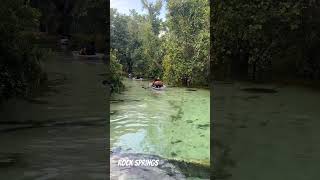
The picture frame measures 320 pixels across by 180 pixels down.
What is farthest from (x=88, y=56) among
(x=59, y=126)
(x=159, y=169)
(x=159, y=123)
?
(x=159, y=169)

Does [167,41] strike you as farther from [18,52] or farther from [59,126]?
[18,52]

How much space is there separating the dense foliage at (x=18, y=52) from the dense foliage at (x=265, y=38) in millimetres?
2220

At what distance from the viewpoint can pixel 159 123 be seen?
5.42 metres

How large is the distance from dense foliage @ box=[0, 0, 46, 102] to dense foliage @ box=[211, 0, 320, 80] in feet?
7.29

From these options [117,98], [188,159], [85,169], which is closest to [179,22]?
[117,98]

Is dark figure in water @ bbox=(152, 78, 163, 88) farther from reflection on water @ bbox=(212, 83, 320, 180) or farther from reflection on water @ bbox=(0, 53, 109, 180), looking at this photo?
reflection on water @ bbox=(212, 83, 320, 180)

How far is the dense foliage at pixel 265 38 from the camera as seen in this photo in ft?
22.6

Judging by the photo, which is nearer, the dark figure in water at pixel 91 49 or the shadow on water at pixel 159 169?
the shadow on water at pixel 159 169

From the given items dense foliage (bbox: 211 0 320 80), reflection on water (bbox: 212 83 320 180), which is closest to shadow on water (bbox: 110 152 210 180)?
reflection on water (bbox: 212 83 320 180)

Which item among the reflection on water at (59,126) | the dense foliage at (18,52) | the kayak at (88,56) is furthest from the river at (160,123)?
the dense foliage at (18,52)

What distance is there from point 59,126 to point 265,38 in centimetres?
313

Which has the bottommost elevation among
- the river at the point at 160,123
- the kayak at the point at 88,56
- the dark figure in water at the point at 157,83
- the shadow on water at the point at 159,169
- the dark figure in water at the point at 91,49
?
the shadow on water at the point at 159,169

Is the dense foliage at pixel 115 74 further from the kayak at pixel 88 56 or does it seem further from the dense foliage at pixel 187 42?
the dense foliage at pixel 187 42

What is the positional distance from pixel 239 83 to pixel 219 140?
1.08 m
